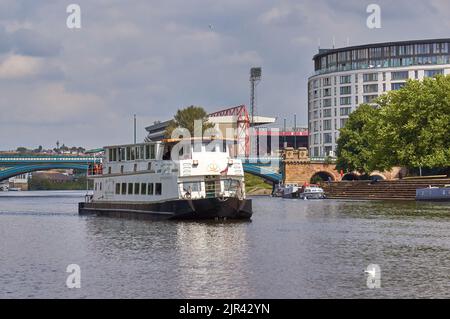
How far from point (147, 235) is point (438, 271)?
22.5m

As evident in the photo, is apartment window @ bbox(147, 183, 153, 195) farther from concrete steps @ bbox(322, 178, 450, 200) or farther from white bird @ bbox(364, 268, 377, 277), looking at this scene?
concrete steps @ bbox(322, 178, 450, 200)

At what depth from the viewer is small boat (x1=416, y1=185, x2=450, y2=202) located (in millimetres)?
101625

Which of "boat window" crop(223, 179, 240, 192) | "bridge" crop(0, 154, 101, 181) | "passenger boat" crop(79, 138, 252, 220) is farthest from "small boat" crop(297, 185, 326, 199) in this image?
"boat window" crop(223, 179, 240, 192)

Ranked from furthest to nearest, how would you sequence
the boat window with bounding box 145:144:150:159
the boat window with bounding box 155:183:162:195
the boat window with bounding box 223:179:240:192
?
the boat window with bounding box 145:144:150:159 < the boat window with bounding box 155:183:162:195 < the boat window with bounding box 223:179:240:192

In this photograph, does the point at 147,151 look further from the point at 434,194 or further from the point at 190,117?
the point at 190,117

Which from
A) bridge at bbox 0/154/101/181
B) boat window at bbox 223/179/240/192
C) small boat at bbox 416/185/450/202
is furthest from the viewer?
bridge at bbox 0/154/101/181

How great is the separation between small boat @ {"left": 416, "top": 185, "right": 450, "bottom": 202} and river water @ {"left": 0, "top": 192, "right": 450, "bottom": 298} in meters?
39.5

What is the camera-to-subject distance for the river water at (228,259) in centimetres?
3067

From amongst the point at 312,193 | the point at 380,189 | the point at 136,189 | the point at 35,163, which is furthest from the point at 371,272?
the point at 35,163

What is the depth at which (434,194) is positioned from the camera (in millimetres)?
103688

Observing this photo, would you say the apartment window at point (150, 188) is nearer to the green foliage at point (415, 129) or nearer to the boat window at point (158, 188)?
the boat window at point (158, 188)

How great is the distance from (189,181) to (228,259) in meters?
25.2

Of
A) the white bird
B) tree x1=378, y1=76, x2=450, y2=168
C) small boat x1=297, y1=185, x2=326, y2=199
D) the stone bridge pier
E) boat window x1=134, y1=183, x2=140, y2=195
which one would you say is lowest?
the white bird

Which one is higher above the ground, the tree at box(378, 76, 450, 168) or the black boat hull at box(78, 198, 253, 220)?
the tree at box(378, 76, 450, 168)
